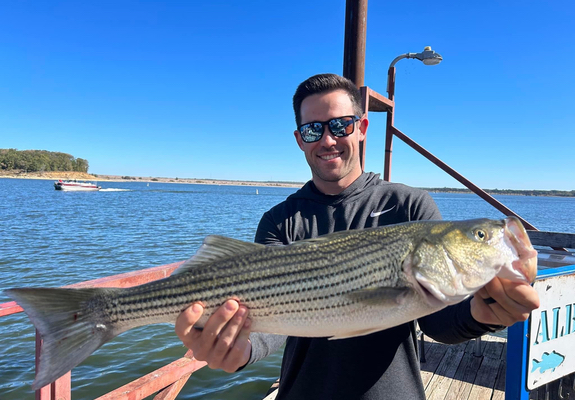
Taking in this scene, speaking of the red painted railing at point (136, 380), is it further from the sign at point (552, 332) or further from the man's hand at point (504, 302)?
the sign at point (552, 332)

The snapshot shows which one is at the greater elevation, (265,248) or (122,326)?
(265,248)


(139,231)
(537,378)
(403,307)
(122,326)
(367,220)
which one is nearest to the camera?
(403,307)

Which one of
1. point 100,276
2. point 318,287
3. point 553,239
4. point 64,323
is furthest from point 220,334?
point 100,276

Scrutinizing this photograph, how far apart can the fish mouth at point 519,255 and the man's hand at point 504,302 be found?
0.05 meters

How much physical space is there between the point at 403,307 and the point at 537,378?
2.67 meters

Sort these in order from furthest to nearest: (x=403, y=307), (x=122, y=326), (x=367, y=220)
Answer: (x=367, y=220), (x=122, y=326), (x=403, y=307)

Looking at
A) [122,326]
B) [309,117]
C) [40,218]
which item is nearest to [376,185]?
[309,117]

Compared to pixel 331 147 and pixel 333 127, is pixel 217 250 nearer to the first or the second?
pixel 331 147

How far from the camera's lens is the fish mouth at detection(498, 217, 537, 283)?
220 cm

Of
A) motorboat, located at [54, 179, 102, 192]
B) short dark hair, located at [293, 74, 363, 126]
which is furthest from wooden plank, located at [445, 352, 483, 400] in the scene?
motorboat, located at [54, 179, 102, 192]

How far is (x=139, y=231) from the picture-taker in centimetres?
2830

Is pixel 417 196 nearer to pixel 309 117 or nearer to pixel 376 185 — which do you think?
pixel 376 185

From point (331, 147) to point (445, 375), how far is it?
479 cm

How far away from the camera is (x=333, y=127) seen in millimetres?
3275
